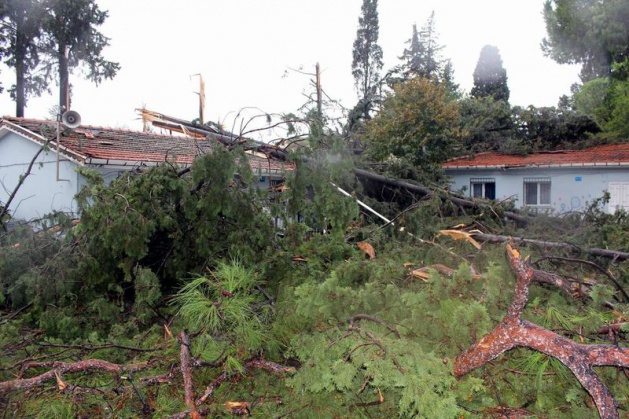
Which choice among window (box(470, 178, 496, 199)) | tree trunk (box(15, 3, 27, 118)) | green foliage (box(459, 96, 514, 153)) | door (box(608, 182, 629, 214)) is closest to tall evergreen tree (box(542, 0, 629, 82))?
green foliage (box(459, 96, 514, 153))

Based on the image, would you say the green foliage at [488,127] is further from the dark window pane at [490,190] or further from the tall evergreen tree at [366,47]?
the tall evergreen tree at [366,47]

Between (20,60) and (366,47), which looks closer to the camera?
(20,60)

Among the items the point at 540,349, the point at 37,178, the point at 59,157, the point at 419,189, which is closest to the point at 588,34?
the point at 419,189

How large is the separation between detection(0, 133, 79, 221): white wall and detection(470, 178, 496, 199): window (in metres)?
12.2

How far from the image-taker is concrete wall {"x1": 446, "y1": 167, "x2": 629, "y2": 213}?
1505cm

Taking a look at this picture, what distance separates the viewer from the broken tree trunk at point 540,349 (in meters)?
Result: 2.30

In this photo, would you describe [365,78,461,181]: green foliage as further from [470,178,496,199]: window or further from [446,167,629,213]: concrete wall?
[470,178,496,199]: window

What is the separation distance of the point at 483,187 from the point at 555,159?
2294 mm

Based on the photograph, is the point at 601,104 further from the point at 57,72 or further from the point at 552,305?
the point at 57,72

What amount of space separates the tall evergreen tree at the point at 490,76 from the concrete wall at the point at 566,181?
14.9 m

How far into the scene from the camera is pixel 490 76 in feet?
101

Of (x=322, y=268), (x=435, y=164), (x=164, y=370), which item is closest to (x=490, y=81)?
(x=435, y=164)

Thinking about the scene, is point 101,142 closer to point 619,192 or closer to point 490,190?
point 490,190

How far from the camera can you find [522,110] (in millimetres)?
21328
